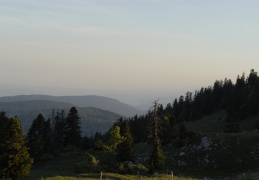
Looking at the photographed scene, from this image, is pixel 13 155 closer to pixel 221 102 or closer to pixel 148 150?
pixel 148 150

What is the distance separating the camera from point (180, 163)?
5309 cm

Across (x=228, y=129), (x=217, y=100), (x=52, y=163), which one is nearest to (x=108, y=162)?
(x=52, y=163)

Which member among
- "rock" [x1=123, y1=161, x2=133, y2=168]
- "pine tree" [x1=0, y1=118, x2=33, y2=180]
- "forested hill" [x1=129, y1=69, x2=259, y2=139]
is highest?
"forested hill" [x1=129, y1=69, x2=259, y2=139]

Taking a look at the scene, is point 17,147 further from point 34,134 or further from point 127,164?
point 34,134

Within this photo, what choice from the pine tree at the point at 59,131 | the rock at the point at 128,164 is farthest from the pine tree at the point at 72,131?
the rock at the point at 128,164

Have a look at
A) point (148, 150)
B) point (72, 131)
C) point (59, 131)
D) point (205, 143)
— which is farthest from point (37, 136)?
point (205, 143)

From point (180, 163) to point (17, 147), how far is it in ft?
103

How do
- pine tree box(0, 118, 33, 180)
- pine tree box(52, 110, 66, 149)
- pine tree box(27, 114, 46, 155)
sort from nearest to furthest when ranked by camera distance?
pine tree box(0, 118, 33, 180) < pine tree box(27, 114, 46, 155) < pine tree box(52, 110, 66, 149)

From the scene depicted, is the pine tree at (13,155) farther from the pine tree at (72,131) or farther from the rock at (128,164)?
the pine tree at (72,131)

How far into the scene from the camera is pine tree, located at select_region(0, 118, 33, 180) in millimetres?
36156

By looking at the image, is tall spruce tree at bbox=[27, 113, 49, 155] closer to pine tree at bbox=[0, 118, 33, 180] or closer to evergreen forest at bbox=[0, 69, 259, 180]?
evergreen forest at bbox=[0, 69, 259, 180]

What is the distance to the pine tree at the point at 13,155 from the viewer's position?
36156 mm

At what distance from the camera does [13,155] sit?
36.2 metres

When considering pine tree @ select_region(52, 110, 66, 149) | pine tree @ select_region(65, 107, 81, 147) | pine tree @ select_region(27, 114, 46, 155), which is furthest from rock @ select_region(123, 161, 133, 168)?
pine tree @ select_region(52, 110, 66, 149)
